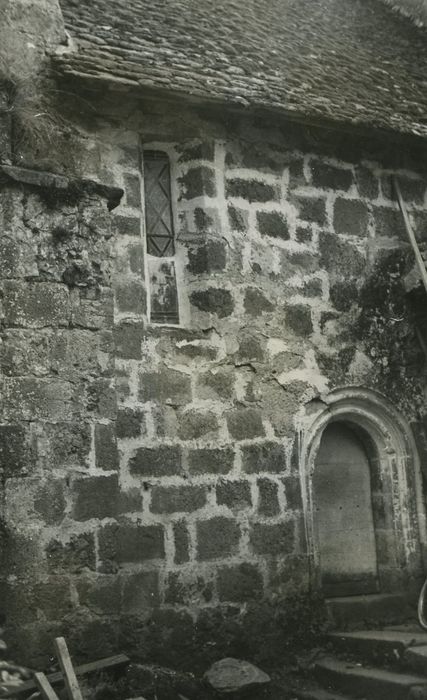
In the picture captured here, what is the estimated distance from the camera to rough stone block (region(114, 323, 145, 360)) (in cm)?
675

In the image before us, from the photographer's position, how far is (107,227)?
19.6 feet

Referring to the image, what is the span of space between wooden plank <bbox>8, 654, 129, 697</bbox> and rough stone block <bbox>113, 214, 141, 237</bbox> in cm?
331

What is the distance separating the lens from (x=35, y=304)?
556 centimetres

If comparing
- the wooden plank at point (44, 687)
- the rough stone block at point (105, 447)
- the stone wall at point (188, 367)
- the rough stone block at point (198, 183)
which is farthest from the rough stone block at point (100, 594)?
the rough stone block at point (198, 183)

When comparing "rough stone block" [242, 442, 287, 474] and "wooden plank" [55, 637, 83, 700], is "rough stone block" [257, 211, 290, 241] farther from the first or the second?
"wooden plank" [55, 637, 83, 700]

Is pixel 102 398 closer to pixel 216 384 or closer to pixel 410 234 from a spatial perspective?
pixel 216 384

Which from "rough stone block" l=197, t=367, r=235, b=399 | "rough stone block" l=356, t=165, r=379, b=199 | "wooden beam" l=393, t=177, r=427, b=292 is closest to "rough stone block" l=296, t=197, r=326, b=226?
"rough stone block" l=356, t=165, r=379, b=199

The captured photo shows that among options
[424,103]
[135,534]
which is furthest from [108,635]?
[424,103]

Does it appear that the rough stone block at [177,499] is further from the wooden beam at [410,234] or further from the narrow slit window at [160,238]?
the wooden beam at [410,234]

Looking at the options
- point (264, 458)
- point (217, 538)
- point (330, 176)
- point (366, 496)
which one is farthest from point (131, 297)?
point (366, 496)

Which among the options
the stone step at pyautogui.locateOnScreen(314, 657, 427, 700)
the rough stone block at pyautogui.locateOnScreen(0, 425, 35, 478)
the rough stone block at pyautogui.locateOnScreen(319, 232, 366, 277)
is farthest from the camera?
the rough stone block at pyautogui.locateOnScreen(319, 232, 366, 277)

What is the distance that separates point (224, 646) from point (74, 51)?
4.87 m

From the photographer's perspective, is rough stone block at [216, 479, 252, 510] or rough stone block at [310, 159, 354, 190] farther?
rough stone block at [310, 159, 354, 190]

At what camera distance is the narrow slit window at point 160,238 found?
7.29 meters
